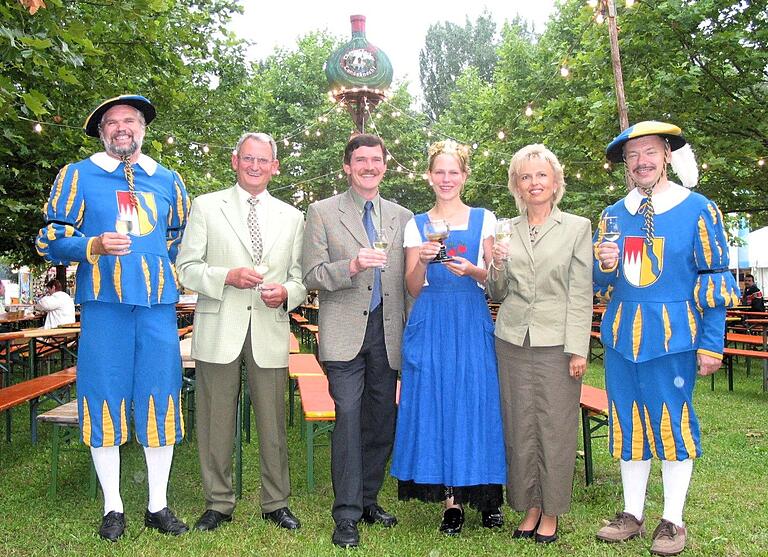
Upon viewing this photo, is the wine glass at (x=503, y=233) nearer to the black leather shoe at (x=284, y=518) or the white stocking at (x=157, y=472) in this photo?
the black leather shoe at (x=284, y=518)

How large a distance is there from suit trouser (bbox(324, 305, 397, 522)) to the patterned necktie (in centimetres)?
68

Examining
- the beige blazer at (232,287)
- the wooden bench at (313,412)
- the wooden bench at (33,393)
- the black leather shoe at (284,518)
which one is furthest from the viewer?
the wooden bench at (33,393)

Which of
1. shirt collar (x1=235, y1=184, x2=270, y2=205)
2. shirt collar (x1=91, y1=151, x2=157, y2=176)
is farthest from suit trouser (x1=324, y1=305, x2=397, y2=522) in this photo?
shirt collar (x1=91, y1=151, x2=157, y2=176)

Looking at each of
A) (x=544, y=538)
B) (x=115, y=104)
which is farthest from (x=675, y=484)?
(x=115, y=104)

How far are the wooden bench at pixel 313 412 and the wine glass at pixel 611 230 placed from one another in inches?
63.8

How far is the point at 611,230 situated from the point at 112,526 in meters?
2.84

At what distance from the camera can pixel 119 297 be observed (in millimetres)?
3484

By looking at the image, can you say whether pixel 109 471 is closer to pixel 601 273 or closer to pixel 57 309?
pixel 601 273

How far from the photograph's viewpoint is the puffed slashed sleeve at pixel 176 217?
382 centimetres

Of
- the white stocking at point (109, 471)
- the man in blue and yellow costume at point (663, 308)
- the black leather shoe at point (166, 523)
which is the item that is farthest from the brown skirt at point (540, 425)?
the white stocking at point (109, 471)

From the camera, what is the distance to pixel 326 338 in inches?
143

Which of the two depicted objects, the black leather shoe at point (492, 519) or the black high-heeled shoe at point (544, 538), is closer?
the black high-heeled shoe at point (544, 538)

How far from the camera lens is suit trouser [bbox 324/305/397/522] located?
143 inches

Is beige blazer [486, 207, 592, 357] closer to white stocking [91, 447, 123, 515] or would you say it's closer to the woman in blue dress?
the woman in blue dress
